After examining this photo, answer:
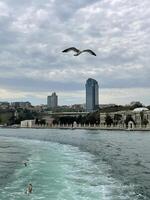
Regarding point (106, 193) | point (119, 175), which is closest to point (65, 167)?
point (119, 175)

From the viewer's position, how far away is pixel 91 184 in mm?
37000

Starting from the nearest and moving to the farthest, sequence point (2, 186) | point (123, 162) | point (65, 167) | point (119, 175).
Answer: point (2, 186)
point (119, 175)
point (65, 167)
point (123, 162)

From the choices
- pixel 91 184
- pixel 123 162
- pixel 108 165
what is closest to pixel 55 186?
pixel 91 184

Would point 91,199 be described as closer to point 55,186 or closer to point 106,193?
point 106,193

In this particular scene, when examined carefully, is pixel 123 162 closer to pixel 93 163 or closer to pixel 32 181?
pixel 93 163

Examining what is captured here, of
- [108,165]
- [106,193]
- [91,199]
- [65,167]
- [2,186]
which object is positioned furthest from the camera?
[108,165]

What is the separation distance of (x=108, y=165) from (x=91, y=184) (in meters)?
14.7

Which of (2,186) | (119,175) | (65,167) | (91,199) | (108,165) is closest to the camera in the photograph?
Answer: (91,199)

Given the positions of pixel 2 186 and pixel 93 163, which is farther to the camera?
pixel 93 163

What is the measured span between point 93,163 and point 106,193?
1944 cm

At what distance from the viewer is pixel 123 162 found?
Result: 183 feet

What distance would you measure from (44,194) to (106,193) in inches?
166

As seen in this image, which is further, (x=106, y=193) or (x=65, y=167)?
(x=65, y=167)

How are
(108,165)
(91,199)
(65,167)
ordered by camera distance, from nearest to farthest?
1. (91,199)
2. (65,167)
3. (108,165)
